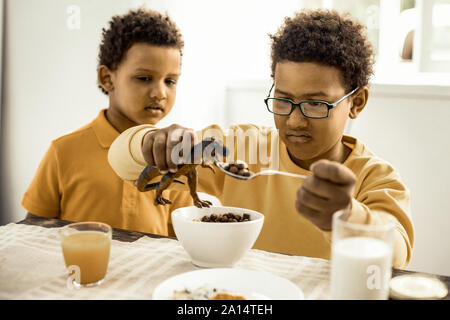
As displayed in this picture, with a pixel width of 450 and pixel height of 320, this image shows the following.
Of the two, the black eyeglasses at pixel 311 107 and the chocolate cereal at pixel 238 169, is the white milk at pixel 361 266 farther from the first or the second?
the black eyeglasses at pixel 311 107

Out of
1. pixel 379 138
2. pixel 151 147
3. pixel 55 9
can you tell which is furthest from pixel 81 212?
pixel 379 138

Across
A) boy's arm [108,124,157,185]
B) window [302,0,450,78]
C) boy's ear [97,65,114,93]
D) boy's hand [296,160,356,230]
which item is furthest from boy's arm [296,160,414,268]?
window [302,0,450,78]

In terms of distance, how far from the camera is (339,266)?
0.74m

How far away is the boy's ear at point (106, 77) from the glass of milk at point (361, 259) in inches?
45.5

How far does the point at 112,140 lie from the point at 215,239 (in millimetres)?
766

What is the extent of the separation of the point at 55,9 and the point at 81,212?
43.0 inches

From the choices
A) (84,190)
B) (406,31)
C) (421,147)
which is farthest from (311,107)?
(406,31)

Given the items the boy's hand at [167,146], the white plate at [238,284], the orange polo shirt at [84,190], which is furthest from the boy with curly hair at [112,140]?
the white plate at [238,284]

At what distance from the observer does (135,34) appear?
5.25ft

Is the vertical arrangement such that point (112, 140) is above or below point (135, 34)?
below

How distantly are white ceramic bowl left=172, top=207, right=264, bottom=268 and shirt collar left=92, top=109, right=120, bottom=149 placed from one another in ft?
2.23

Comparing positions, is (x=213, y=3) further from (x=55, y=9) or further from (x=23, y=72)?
(x=23, y=72)

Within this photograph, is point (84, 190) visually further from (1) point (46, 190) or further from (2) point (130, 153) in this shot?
(2) point (130, 153)

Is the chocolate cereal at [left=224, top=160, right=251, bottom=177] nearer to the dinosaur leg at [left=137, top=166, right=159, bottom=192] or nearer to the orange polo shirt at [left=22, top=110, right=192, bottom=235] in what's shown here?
the dinosaur leg at [left=137, top=166, right=159, bottom=192]
